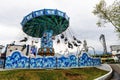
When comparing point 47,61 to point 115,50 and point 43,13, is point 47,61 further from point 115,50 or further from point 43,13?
point 115,50

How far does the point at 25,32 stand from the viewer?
44875 mm

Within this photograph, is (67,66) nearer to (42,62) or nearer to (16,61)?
(42,62)

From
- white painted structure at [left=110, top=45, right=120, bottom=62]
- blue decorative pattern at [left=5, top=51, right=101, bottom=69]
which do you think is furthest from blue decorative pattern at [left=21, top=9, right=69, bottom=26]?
white painted structure at [left=110, top=45, right=120, bottom=62]

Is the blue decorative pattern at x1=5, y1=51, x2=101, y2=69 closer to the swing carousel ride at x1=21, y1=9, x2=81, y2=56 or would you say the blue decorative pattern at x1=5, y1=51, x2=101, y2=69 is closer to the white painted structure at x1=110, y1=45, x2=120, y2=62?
the swing carousel ride at x1=21, y1=9, x2=81, y2=56

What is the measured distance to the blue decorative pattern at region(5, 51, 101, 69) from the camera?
95.7 feet

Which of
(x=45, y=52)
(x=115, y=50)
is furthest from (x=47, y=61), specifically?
(x=115, y=50)

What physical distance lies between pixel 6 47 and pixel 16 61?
1270 inches

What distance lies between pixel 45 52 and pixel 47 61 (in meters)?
7.08

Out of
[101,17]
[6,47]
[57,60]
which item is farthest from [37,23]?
[6,47]

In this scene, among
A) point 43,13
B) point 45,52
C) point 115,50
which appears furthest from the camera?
point 115,50

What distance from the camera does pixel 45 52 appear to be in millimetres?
38531

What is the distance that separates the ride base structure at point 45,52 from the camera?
29.5m

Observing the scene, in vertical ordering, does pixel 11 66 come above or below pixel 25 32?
below

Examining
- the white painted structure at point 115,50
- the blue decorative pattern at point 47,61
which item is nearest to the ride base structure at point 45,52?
the blue decorative pattern at point 47,61
